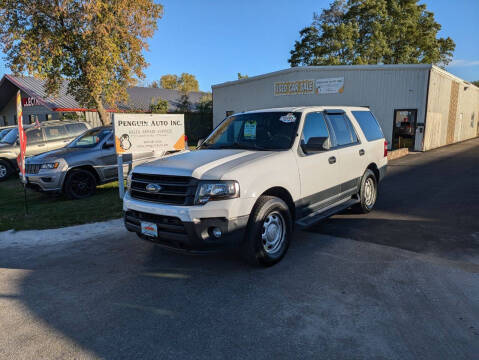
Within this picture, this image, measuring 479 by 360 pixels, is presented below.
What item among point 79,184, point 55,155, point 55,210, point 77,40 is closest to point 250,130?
point 55,210

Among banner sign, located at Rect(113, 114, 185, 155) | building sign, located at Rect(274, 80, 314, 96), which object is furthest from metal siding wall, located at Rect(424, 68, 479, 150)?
banner sign, located at Rect(113, 114, 185, 155)

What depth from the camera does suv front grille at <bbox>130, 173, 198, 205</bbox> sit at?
148 inches

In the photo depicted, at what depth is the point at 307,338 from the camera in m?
2.85

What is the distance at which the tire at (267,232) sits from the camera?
3881 millimetres

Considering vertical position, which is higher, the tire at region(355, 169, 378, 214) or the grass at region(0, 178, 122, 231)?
the tire at region(355, 169, 378, 214)

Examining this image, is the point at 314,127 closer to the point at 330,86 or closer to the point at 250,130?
the point at 250,130

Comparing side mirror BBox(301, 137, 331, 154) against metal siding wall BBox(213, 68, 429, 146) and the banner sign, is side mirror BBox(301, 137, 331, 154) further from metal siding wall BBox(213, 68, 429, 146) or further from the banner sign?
metal siding wall BBox(213, 68, 429, 146)

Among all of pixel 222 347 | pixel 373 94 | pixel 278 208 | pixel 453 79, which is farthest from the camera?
pixel 453 79

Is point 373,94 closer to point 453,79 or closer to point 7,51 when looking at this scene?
point 453,79

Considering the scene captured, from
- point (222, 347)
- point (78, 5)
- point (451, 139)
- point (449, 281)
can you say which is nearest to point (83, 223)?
point (222, 347)

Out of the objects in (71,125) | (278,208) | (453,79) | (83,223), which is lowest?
(83,223)

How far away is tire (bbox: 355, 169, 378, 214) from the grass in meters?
4.69

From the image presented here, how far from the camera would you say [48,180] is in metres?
8.30

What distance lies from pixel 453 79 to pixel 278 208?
24500mm
